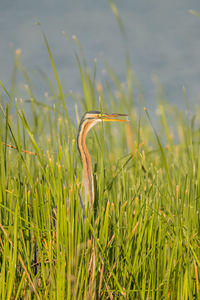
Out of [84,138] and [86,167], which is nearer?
[86,167]

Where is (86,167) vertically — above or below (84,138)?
below

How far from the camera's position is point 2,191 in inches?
89.1

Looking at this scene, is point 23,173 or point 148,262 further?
point 23,173

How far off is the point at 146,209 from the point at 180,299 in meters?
0.53

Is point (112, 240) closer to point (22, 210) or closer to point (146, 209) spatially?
point (146, 209)

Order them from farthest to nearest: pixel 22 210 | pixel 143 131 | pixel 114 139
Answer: pixel 143 131
pixel 114 139
pixel 22 210

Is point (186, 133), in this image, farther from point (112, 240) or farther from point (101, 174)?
point (112, 240)

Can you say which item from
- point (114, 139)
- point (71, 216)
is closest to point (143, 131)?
point (114, 139)

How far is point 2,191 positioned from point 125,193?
0.83 m

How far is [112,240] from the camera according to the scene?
88.3 inches

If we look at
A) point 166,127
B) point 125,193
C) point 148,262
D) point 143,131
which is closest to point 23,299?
point 148,262

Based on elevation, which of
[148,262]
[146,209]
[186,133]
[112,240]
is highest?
[186,133]

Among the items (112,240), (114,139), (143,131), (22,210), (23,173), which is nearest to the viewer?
(112,240)

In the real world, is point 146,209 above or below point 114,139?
below
